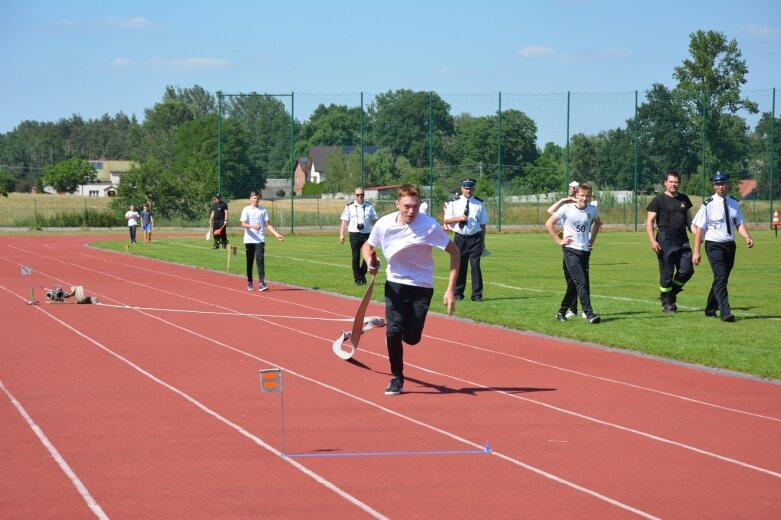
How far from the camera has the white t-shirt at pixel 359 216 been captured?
22.9 metres

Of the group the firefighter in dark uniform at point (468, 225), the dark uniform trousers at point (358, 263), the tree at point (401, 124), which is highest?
the tree at point (401, 124)

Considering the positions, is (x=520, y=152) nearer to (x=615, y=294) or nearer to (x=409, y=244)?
(x=615, y=294)

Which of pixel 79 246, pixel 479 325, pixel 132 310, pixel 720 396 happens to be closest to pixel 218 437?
pixel 720 396

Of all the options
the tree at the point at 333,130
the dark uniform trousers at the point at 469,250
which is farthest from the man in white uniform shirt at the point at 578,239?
the tree at the point at 333,130

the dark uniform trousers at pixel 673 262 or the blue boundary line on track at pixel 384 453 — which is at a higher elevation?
the dark uniform trousers at pixel 673 262

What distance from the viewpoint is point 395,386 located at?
413 inches

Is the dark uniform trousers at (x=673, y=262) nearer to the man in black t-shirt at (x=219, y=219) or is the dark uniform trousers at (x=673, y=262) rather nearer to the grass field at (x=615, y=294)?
the grass field at (x=615, y=294)

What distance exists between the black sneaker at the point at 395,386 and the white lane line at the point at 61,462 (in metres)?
3.25

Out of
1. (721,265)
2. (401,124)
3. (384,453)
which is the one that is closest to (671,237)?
(721,265)

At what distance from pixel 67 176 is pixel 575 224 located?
13082 cm

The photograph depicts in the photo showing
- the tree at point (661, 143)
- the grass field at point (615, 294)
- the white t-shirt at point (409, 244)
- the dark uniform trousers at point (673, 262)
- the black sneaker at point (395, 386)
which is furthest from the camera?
the tree at point (661, 143)

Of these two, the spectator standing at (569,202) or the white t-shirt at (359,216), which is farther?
the white t-shirt at (359,216)

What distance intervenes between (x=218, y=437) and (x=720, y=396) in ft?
16.3

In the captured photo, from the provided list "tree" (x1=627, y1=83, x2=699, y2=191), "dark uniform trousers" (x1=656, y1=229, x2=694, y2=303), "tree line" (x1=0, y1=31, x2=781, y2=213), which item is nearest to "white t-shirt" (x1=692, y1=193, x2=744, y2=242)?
"dark uniform trousers" (x1=656, y1=229, x2=694, y2=303)
